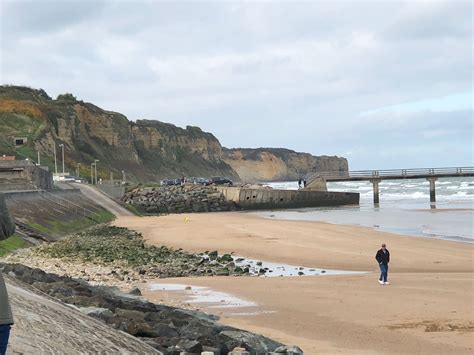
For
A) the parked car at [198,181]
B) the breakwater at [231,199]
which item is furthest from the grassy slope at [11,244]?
the parked car at [198,181]

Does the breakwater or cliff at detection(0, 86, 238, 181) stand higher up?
cliff at detection(0, 86, 238, 181)

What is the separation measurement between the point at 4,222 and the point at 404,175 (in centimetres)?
6654

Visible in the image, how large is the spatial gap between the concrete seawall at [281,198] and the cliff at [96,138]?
96.2 feet

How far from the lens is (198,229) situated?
35594 mm

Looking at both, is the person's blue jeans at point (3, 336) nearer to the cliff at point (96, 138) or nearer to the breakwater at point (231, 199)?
the breakwater at point (231, 199)

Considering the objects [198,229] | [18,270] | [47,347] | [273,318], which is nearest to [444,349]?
[273,318]

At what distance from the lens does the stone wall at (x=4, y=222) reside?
3.29 meters

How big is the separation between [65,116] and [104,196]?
4558 cm

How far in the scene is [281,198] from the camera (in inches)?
2450

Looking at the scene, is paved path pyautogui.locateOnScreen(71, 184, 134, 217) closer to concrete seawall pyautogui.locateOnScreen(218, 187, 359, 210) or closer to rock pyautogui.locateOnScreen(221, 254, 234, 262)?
concrete seawall pyautogui.locateOnScreen(218, 187, 359, 210)

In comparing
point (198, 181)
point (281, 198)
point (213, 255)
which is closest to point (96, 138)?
point (198, 181)

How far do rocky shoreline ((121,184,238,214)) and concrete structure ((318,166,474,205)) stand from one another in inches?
486

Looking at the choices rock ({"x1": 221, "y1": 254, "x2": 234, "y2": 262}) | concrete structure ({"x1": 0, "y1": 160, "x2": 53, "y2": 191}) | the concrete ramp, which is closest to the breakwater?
concrete structure ({"x1": 0, "y1": 160, "x2": 53, "y2": 191})

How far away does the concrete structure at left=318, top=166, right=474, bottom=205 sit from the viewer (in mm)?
64188
